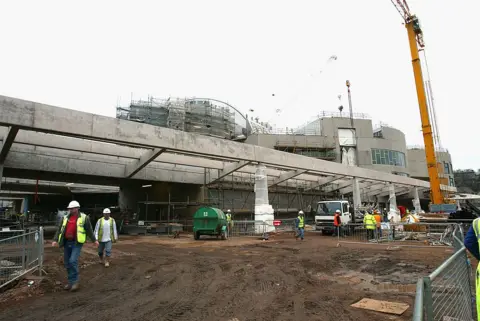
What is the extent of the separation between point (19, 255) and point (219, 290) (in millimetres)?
4938

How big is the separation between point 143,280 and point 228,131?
4328 centimetres

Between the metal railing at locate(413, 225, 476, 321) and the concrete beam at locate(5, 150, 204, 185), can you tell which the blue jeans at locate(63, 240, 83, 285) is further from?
the concrete beam at locate(5, 150, 204, 185)

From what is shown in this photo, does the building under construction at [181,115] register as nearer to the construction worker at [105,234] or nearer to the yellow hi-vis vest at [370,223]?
the yellow hi-vis vest at [370,223]

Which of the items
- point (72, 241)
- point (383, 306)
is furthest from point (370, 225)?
point (72, 241)

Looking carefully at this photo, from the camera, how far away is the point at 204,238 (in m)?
20.6

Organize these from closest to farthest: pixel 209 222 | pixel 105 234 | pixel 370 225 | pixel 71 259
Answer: pixel 71 259 < pixel 105 234 < pixel 370 225 < pixel 209 222

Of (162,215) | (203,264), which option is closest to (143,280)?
(203,264)

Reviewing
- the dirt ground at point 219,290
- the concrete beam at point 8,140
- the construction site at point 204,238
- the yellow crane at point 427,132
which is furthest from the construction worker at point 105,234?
the yellow crane at point 427,132

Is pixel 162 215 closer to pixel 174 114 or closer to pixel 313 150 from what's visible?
pixel 174 114

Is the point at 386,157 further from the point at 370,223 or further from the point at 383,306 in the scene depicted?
the point at 383,306

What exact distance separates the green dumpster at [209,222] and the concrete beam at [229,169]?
217 inches

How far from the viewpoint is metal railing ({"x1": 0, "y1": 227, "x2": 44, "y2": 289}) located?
Answer: 6.91 metres

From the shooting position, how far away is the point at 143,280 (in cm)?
783

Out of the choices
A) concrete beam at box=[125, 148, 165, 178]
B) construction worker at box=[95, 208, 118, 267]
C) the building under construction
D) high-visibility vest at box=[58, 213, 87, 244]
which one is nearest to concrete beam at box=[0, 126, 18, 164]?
concrete beam at box=[125, 148, 165, 178]
